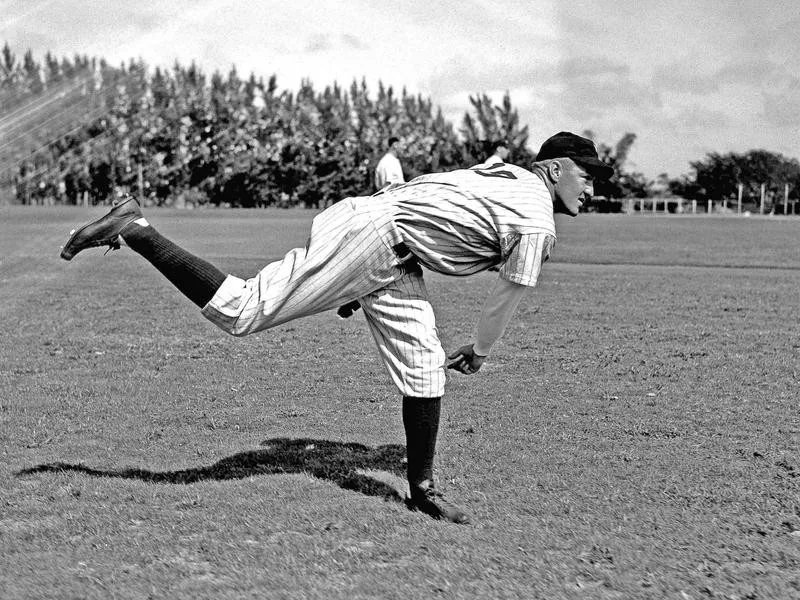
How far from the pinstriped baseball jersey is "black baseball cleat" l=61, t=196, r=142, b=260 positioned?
1.22 m

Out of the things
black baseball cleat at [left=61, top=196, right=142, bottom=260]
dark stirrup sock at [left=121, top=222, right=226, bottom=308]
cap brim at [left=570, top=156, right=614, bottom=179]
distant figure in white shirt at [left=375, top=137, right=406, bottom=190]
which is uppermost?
distant figure in white shirt at [left=375, top=137, right=406, bottom=190]

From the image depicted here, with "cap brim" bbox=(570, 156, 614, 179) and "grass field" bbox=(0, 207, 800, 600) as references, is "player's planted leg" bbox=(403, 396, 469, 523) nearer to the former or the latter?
"grass field" bbox=(0, 207, 800, 600)

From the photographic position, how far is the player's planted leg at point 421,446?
14.6 feet

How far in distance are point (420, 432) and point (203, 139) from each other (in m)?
74.8

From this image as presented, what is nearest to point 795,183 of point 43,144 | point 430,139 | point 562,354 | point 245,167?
point 430,139

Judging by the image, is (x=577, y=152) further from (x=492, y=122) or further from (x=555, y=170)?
(x=492, y=122)

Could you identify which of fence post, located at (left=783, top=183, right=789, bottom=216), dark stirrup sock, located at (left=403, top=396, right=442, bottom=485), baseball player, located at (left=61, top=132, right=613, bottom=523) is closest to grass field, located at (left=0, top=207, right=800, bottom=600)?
dark stirrup sock, located at (left=403, top=396, right=442, bottom=485)

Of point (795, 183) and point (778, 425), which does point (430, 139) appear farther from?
point (778, 425)

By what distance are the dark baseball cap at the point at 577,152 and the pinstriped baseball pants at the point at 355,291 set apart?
79 centimetres

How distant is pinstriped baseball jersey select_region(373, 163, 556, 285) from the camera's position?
4188 millimetres

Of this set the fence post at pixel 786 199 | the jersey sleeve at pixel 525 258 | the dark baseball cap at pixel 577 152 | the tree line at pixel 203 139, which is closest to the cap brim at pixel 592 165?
the dark baseball cap at pixel 577 152

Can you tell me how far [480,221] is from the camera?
4.26 metres

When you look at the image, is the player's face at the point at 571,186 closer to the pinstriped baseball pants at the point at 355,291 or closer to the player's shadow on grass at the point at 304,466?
the pinstriped baseball pants at the point at 355,291

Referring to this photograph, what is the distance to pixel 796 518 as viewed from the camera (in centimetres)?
431
